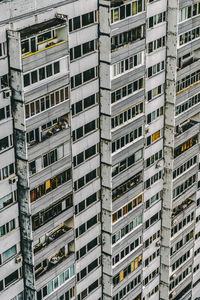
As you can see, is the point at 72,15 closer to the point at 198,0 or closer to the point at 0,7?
the point at 0,7

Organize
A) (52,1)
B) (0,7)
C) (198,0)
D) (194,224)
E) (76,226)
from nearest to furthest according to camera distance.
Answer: (0,7) < (52,1) < (76,226) < (198,0) < (194,224)

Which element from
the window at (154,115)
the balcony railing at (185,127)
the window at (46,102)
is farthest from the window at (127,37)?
the balcony railing at (185,127)

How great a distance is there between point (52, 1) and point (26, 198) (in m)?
16.9

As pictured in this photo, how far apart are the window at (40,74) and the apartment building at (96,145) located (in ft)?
0.42

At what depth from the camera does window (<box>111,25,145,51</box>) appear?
57.7 m

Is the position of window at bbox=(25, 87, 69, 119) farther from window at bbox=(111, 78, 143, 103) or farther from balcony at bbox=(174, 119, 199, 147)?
balcony at bbox=(174, 119, 199, 147)

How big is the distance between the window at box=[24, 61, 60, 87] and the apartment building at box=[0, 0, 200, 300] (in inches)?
5.0

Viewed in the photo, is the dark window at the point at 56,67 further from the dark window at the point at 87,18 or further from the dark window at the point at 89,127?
the dark window at the point at 89,127

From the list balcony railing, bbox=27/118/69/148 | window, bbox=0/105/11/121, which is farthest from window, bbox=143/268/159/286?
window, bbox=0/105/11/121

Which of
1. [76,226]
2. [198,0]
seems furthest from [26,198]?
[198,0]

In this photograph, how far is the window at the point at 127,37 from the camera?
189 ft

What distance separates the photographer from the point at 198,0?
66.5 m

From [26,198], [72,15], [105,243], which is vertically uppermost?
[72,15]

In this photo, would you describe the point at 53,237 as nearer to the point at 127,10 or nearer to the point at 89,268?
the point at 89,268
